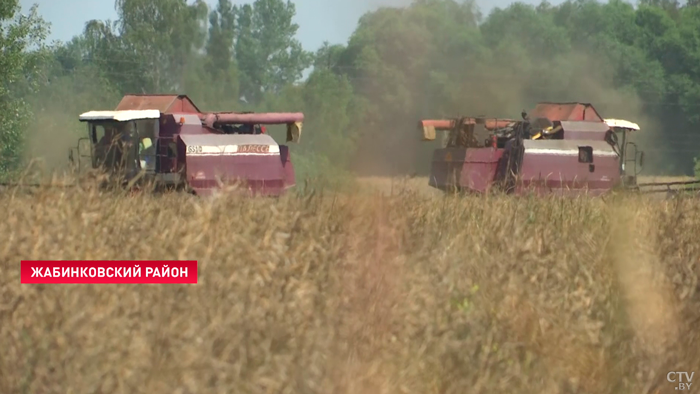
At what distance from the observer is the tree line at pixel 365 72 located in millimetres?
20109

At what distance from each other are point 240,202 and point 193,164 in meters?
9.88

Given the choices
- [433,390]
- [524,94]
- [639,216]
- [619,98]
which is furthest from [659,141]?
[433,390]

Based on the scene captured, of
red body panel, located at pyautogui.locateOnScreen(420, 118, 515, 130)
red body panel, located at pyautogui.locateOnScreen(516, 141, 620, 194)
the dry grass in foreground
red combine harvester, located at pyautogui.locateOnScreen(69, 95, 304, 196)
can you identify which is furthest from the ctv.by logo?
red body panel, located at pyautogui.locateOnScreen(420, 118, 515, 130)

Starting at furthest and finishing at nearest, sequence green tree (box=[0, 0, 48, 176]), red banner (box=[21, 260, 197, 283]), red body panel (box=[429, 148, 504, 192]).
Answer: green tree (box=[0, 0, 48, 176]) < red body panel (box=[429, 148, 504, 192]) < red banner (box=[21, 260, 197, 283])

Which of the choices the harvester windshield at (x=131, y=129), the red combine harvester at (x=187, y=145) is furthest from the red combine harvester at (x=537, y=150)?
the harvester windshield at (x=131, y=129)

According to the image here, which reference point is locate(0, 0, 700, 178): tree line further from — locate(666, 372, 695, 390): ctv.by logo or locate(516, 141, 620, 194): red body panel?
locate(666, 372, 695, 390): ctv.by logo

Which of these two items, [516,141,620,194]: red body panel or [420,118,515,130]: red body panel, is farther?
[420,118,515,130]: red body panel

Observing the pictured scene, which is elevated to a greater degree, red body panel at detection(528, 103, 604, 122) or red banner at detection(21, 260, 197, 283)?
red body panel at detection(528, 103, 604, 122)

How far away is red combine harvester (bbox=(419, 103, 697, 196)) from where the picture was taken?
67.8ft

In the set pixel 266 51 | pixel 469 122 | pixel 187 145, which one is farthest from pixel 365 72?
pixel 266 51

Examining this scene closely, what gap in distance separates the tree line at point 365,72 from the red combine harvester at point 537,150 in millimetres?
755

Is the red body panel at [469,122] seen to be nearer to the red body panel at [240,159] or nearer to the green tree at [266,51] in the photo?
the green tree at [266,51]

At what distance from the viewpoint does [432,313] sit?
7875 mm

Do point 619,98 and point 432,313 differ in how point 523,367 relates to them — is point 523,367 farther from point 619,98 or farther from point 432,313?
point 619,98
